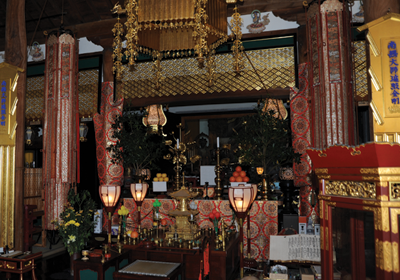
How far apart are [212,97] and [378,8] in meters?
2.65

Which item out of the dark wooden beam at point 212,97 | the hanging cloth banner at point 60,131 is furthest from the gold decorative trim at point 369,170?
the hanging cloth banner at point 60,131

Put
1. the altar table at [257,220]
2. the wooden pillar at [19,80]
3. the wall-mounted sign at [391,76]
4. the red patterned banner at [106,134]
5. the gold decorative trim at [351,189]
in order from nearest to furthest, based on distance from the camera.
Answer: the gold decorative trim at [351,189]
the wall-mounted sign at [391,76]
the altar table at [257,220]
the wooden pillar at [19,80]
the red patterned banner at [106,134]

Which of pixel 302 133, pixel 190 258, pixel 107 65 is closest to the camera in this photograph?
pixel 190 258

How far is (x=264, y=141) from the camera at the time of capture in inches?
169

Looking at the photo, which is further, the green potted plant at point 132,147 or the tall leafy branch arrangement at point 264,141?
the green potted plant at point 132,147

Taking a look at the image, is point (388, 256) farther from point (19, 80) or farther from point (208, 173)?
point (19, 80)

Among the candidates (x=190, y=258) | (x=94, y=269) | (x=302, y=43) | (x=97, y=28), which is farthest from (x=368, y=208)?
(x=97, y=28)

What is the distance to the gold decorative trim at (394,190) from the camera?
4.05ft

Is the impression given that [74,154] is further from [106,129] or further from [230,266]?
[230,266]

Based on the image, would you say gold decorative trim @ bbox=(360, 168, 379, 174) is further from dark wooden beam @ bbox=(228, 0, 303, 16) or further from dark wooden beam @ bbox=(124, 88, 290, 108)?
dark wooden beam @ bbox=(228, 0, 303, 16)

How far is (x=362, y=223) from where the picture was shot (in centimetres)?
137

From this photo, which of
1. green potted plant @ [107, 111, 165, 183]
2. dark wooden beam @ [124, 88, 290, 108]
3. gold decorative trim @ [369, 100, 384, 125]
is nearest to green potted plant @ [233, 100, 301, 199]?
dark wooden beam @ [124, 88, 290, 108]

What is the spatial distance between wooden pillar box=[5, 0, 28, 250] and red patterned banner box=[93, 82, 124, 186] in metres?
1.36

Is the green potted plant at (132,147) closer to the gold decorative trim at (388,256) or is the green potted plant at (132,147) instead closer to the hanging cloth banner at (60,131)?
the hanging cloth banner at (60,131)
